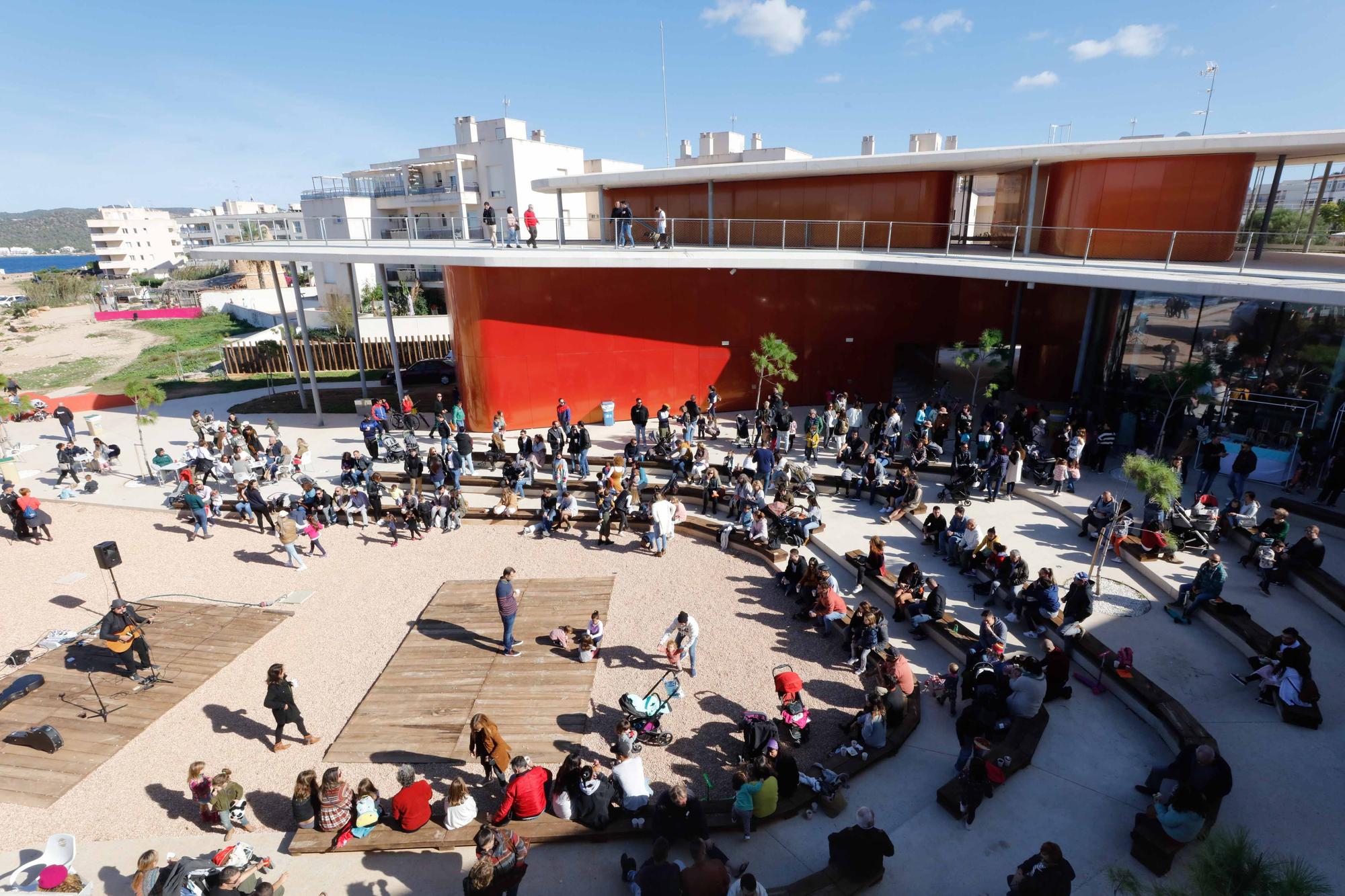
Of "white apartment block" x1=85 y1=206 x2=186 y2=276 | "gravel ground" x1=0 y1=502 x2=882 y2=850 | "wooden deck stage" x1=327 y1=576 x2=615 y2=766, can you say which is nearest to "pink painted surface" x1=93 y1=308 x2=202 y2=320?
"white apartment block" x1=85 y1=206 x2=186 y2=276

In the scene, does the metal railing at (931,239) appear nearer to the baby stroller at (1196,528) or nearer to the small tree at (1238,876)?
the baby stroller at (1196,528)

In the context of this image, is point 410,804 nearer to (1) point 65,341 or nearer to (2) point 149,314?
(1) point 65,341

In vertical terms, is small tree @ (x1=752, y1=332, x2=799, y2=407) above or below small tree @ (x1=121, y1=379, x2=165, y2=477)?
above

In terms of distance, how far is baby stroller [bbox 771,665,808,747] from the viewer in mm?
8430

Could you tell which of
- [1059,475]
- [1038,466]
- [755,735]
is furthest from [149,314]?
[1059,475]

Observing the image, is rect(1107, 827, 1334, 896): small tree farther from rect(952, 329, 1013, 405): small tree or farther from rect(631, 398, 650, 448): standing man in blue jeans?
rect(631, 398, 650, 448): standing man in blue jeans

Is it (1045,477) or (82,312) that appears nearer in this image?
(1045,477)

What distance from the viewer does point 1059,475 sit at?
1441 cm

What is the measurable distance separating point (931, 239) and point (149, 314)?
73713 mm

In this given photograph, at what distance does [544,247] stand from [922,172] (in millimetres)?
11766

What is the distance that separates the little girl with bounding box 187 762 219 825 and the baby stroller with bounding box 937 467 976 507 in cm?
1328

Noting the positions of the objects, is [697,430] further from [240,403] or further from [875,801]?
[240,403]

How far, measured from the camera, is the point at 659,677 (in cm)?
991

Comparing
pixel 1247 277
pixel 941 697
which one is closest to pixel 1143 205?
pixel 1247 277
